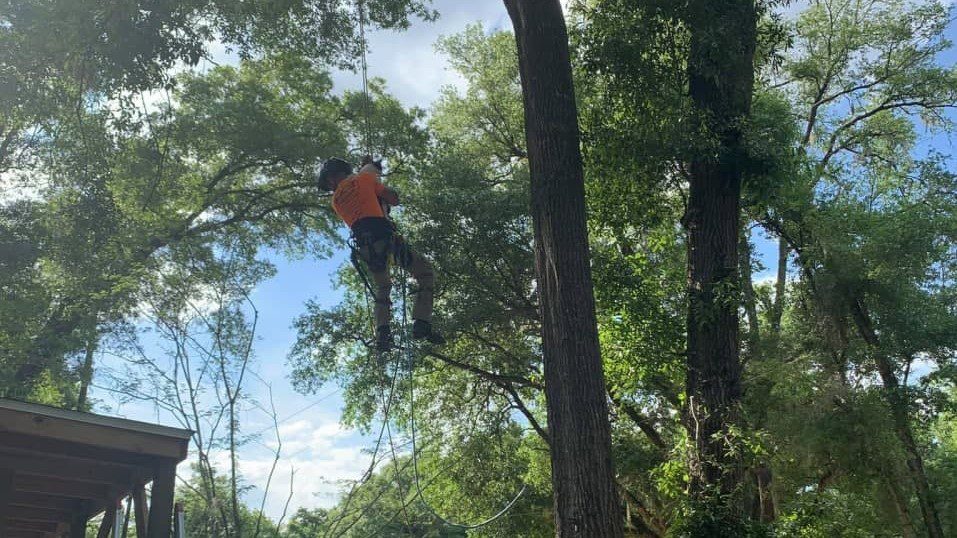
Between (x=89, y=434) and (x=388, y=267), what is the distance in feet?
9.13

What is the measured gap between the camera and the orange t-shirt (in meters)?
5.96

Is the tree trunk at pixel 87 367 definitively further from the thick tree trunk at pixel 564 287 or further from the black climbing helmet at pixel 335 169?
the thick tree trunk at pixel 564 287

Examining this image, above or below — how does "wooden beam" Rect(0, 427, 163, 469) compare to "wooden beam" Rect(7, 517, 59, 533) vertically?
above

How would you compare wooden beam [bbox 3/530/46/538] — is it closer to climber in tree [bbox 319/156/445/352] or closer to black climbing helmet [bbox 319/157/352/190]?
climber in tree [bbox 319/156/445/352]

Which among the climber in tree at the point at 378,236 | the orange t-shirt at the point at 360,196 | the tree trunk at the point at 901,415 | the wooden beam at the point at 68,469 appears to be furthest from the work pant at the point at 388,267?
the tree trunk at the point at 901,415

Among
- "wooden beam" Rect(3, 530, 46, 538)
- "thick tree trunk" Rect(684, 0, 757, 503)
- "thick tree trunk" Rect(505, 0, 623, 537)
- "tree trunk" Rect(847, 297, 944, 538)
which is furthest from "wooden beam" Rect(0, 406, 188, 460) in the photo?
"tree trunk" Rect(847, 297, 944, 538)

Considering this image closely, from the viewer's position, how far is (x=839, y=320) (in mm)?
11359

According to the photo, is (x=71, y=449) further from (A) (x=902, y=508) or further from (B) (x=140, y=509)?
(A) (x=902, y=508)

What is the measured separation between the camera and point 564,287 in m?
4.52

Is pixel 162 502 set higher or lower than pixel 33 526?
lower

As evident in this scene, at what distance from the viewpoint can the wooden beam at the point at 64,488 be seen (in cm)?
592

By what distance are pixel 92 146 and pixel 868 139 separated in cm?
1378

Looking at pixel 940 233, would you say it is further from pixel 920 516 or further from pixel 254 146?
pixel 254 146

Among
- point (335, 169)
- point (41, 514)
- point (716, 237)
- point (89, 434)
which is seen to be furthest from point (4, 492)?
point (716, 237)
